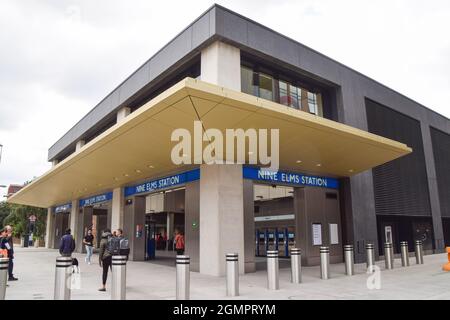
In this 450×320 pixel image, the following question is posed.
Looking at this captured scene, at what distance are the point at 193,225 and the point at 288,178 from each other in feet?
14.6

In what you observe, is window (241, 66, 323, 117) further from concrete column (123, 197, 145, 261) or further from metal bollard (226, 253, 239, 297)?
concrete column (123, 197, 145, 261)

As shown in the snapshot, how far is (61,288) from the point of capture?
22.6 ft

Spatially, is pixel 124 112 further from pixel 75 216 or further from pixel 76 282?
pixel 75 216

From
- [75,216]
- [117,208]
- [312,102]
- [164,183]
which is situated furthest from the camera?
[75,216]

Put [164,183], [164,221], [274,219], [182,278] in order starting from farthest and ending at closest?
[164,221] → [274,219] → [164,183] → [182,278]

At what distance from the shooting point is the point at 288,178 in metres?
15.4

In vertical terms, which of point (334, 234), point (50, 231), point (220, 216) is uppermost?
point (220, 216)

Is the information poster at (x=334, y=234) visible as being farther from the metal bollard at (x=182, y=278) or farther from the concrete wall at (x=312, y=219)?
the metal bollard at (x=182, y=278)

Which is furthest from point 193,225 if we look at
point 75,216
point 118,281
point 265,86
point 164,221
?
point 75,216

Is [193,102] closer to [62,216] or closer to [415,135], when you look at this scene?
[415,135]

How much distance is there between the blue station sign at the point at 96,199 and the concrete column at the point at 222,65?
12039 mm

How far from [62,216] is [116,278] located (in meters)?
30.5

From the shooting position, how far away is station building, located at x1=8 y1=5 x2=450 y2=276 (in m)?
11.1

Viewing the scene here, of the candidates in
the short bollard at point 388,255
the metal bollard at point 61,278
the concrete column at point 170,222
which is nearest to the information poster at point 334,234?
the short bollard at point 388,255
